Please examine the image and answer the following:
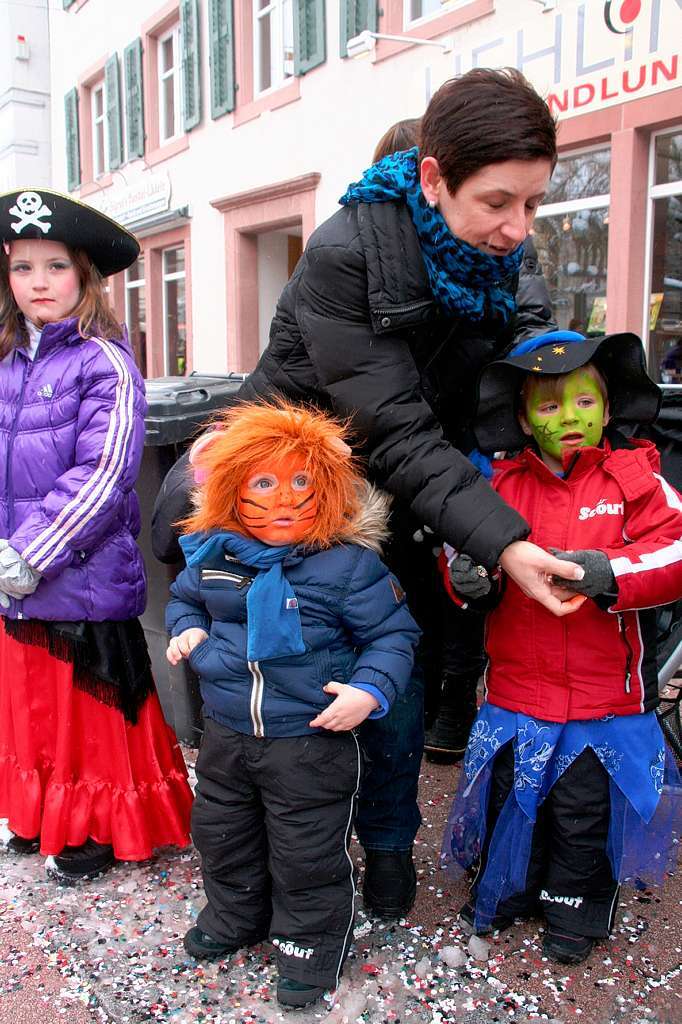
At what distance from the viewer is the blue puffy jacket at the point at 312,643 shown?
1965 millimetres

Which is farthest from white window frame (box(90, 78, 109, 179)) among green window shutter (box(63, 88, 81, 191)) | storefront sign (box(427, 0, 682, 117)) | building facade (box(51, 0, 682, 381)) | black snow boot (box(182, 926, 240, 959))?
black snow boot (box(182, 926, 240, 959))

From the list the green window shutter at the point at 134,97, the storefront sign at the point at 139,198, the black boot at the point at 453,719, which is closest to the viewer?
the black boot at the point at 453,719

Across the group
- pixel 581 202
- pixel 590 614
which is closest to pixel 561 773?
pixel 590 614

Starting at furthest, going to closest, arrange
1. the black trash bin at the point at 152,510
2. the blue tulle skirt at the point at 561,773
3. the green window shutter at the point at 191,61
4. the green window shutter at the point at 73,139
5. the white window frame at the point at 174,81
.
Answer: the green window shutter at the point at 73,139 → the white window frame at the point at 174,81 → the green window shutter at the point at 191,61 → the black trash bin at the point at 152,510 → the blue tulle skirt at the point at 561,773

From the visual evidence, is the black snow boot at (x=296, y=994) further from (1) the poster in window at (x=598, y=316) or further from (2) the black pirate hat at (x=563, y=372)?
(1) the poster in window at (x=598, y=316)

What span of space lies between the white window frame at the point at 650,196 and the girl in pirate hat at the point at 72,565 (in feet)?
16.2

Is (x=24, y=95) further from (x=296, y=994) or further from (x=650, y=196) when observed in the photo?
(x=296, y=994)

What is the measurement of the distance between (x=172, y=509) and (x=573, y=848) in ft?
4.20

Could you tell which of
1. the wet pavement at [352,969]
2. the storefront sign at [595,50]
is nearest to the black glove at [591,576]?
the wet pavement at [352,969]

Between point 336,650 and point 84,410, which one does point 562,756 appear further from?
point 84,410

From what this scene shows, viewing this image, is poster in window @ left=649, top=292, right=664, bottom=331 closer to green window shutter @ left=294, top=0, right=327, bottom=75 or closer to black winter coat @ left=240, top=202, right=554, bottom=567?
green window shutter @ left=294, top=0, right=327, bottom=75

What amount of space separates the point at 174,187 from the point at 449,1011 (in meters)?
12.4

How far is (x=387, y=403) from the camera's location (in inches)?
74.1

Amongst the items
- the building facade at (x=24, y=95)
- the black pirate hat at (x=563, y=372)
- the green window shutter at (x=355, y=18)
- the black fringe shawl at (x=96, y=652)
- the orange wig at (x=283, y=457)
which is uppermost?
the building facade at (x=24, y=95)
